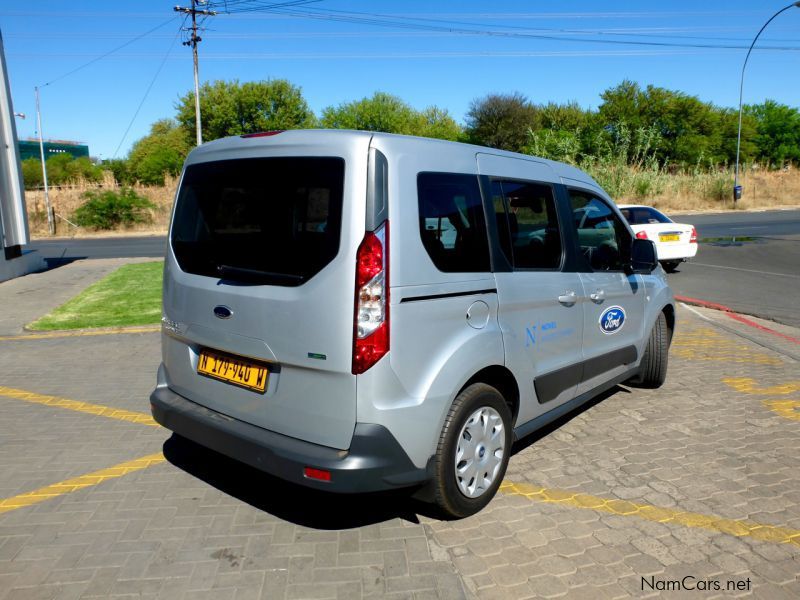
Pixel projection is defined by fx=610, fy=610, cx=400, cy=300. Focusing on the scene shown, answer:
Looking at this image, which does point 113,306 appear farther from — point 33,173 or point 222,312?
point 33,173

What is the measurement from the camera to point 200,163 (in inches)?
142

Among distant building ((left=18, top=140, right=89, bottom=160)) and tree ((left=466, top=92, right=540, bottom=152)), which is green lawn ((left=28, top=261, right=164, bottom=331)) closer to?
tree ((left=466, top=92, right=540, bottom=152))

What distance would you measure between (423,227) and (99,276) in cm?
1379

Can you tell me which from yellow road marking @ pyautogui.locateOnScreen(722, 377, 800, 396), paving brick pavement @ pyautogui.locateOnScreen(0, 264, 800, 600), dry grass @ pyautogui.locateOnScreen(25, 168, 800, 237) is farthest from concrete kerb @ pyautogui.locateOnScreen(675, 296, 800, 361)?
dry grass @ pyautogui.locateOnScreen(25, 168, 800, 237)

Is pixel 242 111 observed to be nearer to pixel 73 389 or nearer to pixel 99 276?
pixel 99 276

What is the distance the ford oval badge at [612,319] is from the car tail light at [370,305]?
240 cm

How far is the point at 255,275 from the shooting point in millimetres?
3174

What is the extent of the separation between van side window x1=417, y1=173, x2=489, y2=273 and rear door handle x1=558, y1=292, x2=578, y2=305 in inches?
35.2

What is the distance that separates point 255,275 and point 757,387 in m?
5.12

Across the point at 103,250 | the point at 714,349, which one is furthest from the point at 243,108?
the point at 714,349

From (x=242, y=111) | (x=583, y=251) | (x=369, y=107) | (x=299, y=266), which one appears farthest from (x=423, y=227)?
(x=369, y=107)

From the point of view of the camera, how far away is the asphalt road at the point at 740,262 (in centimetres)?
1064

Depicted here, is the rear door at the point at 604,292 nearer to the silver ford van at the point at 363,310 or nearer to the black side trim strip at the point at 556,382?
the black side trim strip at the point at 556,382

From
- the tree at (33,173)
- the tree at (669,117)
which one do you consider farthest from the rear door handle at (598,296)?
the tree at (33,173)
